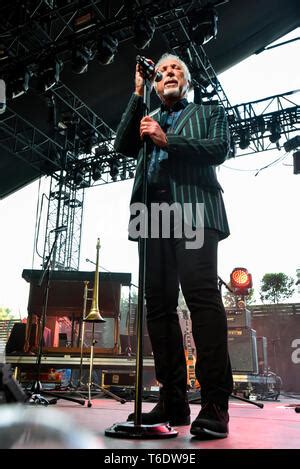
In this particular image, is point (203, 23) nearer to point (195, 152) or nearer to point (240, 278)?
point (240, 278)

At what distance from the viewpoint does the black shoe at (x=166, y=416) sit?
1.50 m

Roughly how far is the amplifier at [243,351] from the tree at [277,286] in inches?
261

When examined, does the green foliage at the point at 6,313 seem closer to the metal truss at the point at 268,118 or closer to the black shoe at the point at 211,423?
the metal truss at the point at 268,118

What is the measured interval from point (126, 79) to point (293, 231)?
21.0 feet

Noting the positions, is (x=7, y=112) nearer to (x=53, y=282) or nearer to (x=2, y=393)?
(x=53, y=282)

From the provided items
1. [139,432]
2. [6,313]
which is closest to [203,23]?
[139,432]

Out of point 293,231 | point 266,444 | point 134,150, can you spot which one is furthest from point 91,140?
point 266,444

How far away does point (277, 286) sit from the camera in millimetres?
12281

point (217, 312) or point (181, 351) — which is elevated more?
point (217, 312)

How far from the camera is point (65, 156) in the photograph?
414 inches

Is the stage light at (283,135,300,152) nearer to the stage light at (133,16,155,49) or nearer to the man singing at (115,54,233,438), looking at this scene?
the stage light at (133,16,155,49)

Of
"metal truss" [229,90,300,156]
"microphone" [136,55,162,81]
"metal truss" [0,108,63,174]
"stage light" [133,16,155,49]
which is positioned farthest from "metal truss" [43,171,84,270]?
"microphone" [136,55,162,81]

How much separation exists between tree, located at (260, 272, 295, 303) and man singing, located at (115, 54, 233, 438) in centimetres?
1126

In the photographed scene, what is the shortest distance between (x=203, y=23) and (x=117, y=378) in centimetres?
526
